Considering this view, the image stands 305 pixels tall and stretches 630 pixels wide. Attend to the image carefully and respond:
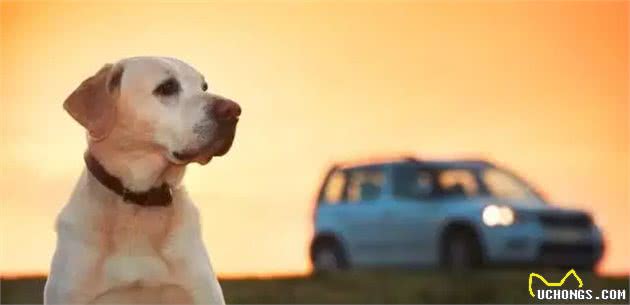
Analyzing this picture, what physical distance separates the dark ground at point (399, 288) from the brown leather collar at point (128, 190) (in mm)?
1697

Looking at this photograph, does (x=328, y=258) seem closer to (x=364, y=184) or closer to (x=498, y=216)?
(x=364, y=184)

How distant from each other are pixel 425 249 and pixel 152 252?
3.45 meters

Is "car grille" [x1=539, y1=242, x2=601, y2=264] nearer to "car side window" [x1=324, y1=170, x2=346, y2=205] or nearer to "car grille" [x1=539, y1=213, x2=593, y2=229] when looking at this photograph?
"car grille" [x1=539, y1=213, x2=593, y2=229]

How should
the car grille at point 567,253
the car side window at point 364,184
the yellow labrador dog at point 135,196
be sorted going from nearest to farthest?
the yellow labrador dog at point 135,196, the car grille at point 567,253, the car side window at point 364,184

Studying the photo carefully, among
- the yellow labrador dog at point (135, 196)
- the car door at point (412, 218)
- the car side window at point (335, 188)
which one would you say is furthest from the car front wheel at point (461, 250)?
the yellow labrador dog at point (135, 196)

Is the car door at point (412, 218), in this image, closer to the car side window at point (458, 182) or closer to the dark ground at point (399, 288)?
the car side window at point (458, 182)

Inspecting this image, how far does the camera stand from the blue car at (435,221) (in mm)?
6531

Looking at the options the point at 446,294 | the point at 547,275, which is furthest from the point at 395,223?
the point at 547,275

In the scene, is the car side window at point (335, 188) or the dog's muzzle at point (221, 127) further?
the car side window at point (335, 188)

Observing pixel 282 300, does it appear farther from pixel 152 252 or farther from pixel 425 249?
pixel 152 252

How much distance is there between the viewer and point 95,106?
3877mm

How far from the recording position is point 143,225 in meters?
3.95

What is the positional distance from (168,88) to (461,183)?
337cm

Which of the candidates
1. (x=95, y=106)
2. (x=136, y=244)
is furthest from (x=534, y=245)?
(x=95, y=106)
